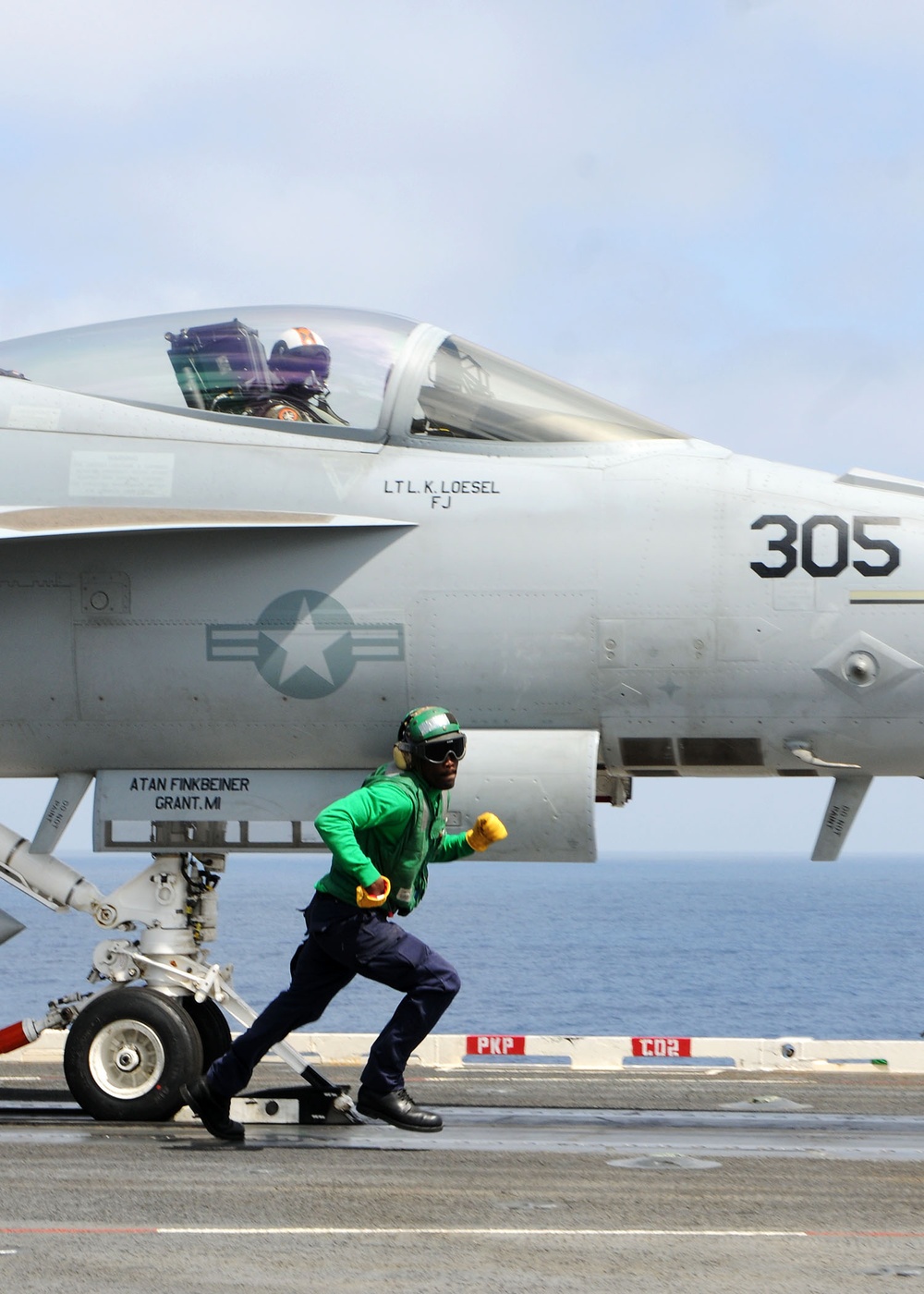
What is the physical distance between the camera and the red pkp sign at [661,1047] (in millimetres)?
13430

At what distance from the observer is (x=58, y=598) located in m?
9.19

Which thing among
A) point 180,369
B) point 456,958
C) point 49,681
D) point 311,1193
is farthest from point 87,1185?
point 456,958

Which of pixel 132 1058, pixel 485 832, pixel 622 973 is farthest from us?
pixel 622 973

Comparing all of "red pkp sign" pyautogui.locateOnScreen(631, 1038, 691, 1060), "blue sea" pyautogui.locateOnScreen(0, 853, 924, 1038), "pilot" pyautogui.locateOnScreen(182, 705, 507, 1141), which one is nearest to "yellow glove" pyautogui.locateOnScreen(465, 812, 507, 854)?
"pilot" pyautogui.locateOnScreen(182, 705, 507, 1141)

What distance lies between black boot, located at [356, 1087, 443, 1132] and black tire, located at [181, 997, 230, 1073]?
1711 millimetres

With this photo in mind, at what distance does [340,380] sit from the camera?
9.20 metres

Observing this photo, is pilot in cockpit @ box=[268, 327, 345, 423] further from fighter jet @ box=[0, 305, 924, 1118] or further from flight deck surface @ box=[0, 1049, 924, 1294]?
flight deck surface @ box=[0, 1049, 924, 1294]

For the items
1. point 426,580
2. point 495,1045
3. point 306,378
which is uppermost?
point 306,378

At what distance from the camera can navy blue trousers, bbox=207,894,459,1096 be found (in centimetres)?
779

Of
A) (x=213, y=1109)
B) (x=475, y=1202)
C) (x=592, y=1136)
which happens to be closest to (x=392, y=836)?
(x=213, y=1109)

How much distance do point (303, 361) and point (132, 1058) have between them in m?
4.08

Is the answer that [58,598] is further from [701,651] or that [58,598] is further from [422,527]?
[701,651]

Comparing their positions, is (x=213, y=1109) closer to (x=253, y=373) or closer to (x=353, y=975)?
(x=353, y=975)

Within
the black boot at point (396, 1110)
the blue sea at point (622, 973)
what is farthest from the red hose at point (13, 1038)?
the blue sea at point (622, 973)
